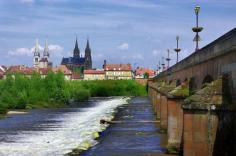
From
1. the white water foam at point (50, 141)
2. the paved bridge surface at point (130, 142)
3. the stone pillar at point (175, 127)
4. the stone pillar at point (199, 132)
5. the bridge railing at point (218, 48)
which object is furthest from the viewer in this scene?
the white water foam at point (50, 141)

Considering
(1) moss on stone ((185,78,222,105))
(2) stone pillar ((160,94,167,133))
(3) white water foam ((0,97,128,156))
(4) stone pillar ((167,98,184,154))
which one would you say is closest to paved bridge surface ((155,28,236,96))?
(1) moss on stone ((185,78,222,105))

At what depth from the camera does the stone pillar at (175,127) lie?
34094mm

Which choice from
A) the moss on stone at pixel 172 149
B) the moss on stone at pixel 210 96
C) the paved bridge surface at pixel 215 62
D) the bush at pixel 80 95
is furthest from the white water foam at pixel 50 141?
the bush at pixel 80 95

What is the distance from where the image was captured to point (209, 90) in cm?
2022

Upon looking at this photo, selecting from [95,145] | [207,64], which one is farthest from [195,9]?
[95,145]

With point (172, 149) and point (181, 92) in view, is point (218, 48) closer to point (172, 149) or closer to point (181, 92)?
point (181, 92)

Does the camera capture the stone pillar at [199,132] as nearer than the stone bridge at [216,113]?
No

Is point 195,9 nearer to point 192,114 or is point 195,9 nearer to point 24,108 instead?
point 192,114

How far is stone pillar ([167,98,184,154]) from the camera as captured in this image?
3409cm

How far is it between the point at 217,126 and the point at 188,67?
51.6 ft

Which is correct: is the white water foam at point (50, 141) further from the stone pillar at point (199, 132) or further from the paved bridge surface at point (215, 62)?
the stone pillar at point (199, 132)

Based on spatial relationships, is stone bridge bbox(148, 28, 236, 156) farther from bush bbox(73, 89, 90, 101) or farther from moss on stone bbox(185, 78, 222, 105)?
bush bbox(73, 89, 90, 101)

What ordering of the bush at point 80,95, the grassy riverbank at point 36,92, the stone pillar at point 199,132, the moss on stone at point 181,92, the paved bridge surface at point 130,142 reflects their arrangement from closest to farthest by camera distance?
Result: the stone pillar at point 199,132 → the moss on stone at point 181,92 → the paved bridge surface at point 130,142 → the grassy riverbank at point 36,92 → the bush at point 80,95

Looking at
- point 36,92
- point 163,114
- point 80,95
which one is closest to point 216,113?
point 163,114
